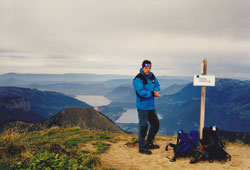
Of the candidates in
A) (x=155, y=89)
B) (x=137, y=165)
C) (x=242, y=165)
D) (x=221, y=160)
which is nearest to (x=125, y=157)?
(x=137, y=165)

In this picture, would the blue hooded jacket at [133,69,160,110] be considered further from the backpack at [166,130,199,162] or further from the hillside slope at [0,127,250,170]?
the hillside slope at [0,127,250,170]

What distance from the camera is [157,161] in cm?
693

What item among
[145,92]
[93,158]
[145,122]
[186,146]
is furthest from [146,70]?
[93,158]

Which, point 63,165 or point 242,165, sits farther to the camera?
point 242,165

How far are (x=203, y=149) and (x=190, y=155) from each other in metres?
0.58

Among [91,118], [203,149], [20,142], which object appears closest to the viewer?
[20,142]

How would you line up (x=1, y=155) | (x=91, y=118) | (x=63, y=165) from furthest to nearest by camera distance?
(x=91, y=118) < (x=1, y=155) < (x=63, y=165)

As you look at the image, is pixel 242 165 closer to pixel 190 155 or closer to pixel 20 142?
pixel 190 155

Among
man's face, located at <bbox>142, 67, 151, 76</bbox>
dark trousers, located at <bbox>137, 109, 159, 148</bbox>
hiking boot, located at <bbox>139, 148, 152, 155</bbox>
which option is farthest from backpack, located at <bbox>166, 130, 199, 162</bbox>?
man's face, located at <bbox>142, 67, 151, 76</bbox>

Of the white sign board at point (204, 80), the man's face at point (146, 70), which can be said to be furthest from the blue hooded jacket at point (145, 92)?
the white sign board at point (204, 80)

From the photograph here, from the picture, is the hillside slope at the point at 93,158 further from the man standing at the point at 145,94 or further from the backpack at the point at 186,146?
the man standing at the point at 145,94

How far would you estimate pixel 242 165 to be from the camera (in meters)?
6.57

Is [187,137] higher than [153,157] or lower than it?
higher

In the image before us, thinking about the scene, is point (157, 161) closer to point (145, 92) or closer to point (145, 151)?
point (145, 151)
